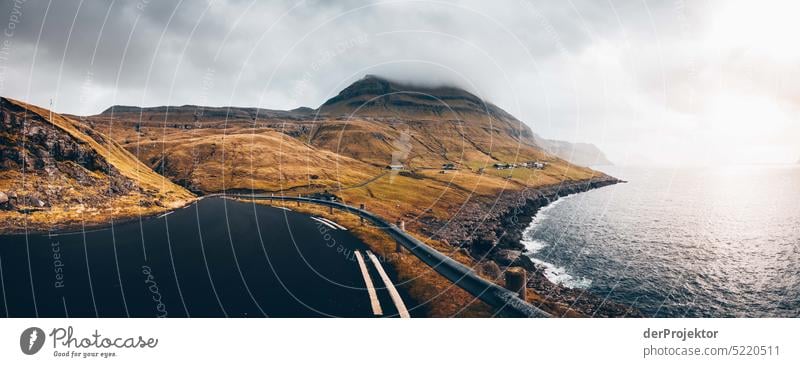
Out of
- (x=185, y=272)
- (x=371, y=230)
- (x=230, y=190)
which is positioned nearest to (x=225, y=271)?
(x=185, y=272)

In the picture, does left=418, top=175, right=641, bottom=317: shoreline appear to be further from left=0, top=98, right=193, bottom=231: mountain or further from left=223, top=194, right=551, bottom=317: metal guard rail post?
left=0, top=98, right=193, bottom=231: mountain

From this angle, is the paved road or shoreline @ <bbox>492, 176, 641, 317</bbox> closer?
the paved road

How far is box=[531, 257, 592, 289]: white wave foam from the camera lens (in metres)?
34.3

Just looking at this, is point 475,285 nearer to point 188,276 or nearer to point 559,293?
point 188,276

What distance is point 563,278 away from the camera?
36.2m

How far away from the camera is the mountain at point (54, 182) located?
93.4ft

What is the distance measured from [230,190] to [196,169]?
87.6ft

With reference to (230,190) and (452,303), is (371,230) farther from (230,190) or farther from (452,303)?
(230,190)
